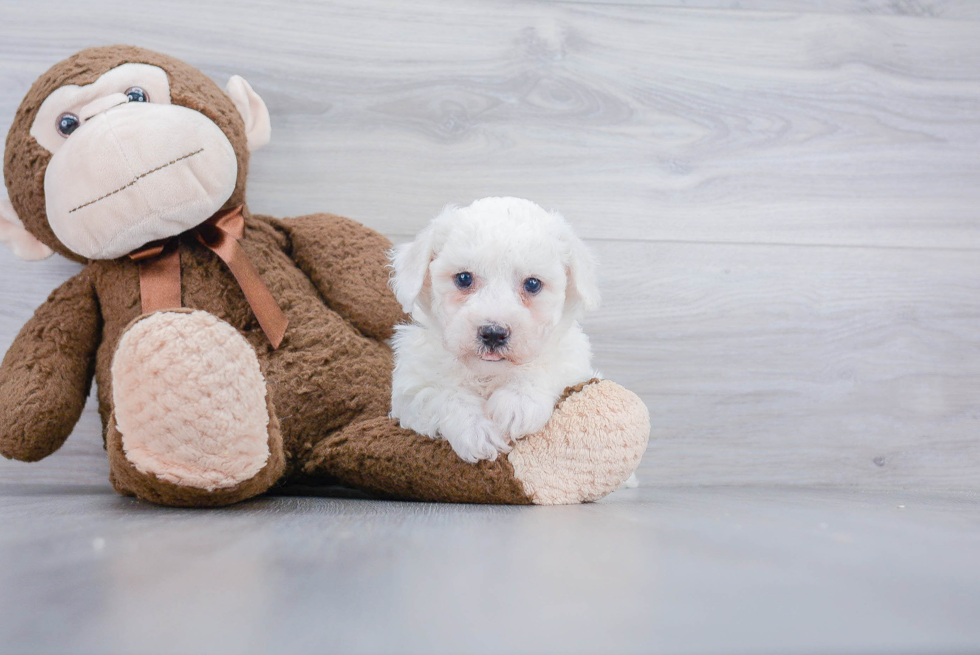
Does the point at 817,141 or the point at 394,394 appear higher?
the point at 817,141

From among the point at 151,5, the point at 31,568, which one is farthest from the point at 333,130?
the point at 31,568

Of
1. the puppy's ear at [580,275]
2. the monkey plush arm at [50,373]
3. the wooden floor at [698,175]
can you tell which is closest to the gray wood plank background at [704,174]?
the wooden floor at [698,175]

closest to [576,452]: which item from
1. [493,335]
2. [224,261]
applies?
[493,335]

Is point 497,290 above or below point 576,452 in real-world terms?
above

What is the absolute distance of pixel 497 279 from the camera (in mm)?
862

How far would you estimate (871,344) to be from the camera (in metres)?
1.40

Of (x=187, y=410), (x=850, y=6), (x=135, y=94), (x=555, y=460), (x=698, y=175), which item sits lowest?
(x=555, y=460)

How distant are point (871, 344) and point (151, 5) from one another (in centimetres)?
154

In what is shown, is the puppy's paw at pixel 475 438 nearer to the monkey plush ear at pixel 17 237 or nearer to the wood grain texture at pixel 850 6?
the monkey plush ear at pixel 17 237

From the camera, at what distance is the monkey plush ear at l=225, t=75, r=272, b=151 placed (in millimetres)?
1103

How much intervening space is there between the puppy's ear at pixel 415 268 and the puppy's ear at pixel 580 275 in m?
0.18

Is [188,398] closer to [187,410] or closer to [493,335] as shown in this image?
[187,410]

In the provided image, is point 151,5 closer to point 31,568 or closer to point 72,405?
point 72,405

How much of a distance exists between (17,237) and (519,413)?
0.83 meters
